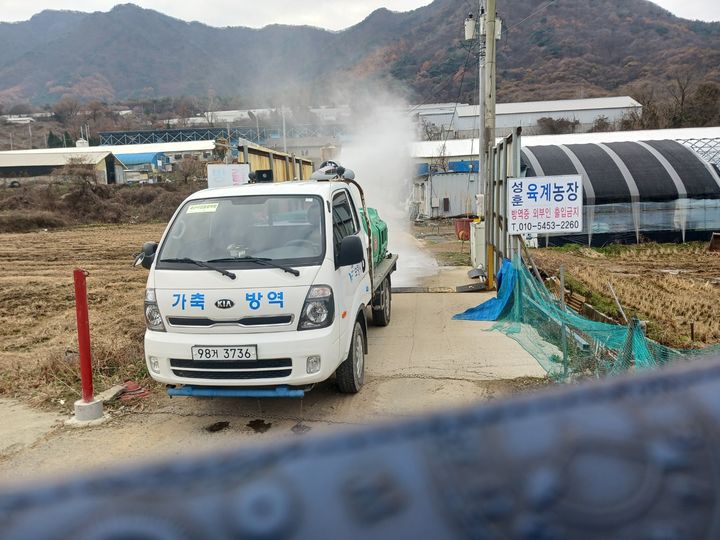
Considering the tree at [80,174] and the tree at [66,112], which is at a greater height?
the tree at [66,112]

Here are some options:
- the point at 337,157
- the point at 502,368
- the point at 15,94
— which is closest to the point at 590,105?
the point at 337,157

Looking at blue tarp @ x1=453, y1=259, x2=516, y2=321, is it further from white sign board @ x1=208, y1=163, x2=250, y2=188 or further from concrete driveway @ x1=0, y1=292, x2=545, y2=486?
white sign board @ x1=208, y1=163, x2=250, y2=188

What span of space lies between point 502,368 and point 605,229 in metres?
14.9

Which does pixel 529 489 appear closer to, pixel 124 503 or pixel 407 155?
pixel 124 503

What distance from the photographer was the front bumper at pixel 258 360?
517 centimetres

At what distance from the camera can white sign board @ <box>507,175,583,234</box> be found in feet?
30.5

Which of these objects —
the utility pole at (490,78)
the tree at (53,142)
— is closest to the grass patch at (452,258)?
the utility pole at (490,78)

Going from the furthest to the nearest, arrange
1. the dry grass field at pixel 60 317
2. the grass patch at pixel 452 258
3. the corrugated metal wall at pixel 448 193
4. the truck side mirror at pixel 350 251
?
the corrugated metal wall at pixel 448 193 < the grass patch at pixel 452 258 < the dry grass field at pixel 60 317 < the truck side mirror at pixel 350 251

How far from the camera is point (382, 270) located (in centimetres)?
888

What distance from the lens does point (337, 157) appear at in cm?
3120

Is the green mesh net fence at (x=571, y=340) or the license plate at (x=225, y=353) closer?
the green mesh net fence at (x=571, y=340)

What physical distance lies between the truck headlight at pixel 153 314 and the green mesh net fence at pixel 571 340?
388cm

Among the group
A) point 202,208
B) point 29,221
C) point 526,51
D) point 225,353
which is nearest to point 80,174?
point 29,221

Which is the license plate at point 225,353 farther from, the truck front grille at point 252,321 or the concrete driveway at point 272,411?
the concrete driveway at point 272,411
